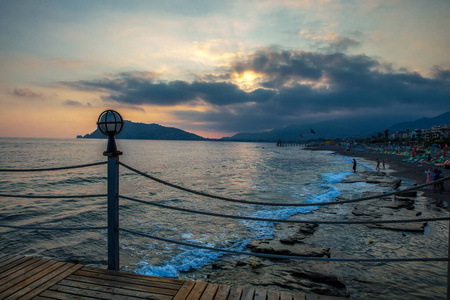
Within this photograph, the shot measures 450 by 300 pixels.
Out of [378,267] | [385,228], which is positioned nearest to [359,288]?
[378,267]

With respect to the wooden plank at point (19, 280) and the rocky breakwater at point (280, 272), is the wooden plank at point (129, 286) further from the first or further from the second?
the rocky breakwater at point (280, 272)

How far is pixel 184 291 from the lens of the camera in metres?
2.92

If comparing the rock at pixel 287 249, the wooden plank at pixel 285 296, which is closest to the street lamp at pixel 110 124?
the wooden plank at pixel 285 296

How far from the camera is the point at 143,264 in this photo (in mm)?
7457

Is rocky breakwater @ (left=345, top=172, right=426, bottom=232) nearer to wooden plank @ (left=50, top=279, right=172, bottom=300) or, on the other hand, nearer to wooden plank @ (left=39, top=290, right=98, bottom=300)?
wooden plank @ (left=50, top=279, right=172, bottom=300)

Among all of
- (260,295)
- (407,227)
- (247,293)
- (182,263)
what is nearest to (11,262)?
(247,293)

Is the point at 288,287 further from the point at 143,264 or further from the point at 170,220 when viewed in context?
the point at 170,220

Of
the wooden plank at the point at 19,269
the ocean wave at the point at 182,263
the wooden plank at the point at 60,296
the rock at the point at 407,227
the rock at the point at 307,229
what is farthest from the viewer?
the rock at the point at 307,229

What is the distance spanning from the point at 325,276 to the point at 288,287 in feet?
3.27

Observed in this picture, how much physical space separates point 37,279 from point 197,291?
2027 millimetres

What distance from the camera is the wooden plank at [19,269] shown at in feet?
10.3

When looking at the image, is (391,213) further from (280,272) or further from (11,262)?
(11,262)

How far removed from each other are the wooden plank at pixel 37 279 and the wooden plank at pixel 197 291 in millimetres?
1829

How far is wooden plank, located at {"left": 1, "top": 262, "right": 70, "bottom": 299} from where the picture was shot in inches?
112
